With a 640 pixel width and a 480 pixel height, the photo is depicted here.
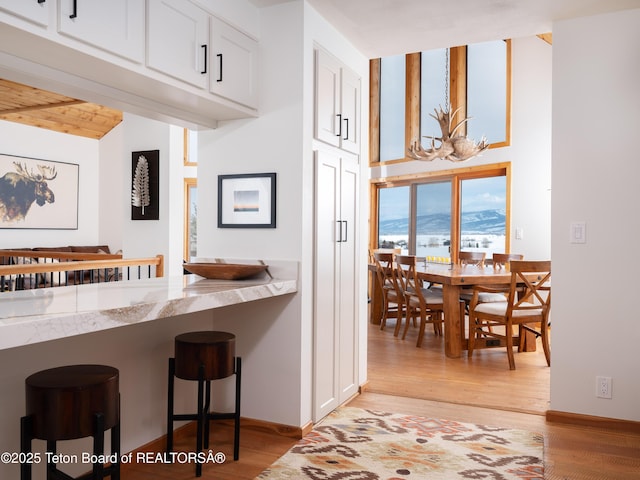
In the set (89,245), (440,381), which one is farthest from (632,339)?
(89,245)

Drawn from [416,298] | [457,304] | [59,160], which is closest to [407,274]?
[416,298]

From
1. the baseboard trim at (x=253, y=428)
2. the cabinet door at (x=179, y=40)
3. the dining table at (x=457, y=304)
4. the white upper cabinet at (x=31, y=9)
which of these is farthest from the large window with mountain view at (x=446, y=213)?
the white upper cabinet at (x=31, y=9)

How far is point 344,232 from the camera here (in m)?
3.55

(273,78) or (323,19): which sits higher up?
(323,19)

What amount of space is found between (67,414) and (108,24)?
1.45 meters

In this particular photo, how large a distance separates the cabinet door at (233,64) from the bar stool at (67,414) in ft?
5.12

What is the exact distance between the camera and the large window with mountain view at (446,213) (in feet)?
23.8

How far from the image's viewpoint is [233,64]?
2.91 meters

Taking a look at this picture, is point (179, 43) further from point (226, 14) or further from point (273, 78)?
point (273, 78)

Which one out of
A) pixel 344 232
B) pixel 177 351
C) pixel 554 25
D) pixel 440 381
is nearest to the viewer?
pixel 177 351

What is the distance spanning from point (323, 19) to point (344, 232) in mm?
1330

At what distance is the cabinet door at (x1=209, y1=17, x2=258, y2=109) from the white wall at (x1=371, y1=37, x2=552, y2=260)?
181 inches

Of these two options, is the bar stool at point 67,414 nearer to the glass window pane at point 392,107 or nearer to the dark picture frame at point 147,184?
the dark picture frame at point 147,184

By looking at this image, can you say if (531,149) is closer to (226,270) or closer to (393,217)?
(393,217)
